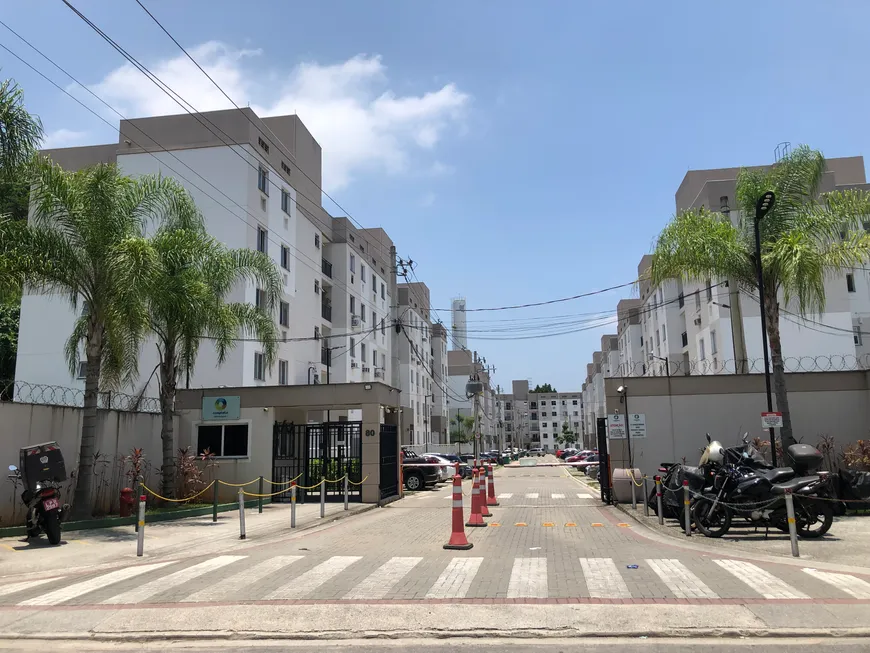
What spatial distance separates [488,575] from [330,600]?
2.33 meters

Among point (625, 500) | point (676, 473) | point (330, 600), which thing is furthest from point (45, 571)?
point (625, 500)

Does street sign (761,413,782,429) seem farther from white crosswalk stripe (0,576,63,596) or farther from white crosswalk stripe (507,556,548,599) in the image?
white crosswalk stripe (0,576,63,596)

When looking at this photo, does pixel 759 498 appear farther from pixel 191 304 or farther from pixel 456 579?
pixel 191 304

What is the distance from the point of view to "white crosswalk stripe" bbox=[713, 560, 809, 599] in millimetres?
7926

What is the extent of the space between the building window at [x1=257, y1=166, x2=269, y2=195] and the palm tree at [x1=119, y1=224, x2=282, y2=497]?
12.9 meters

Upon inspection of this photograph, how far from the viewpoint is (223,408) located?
2236 centimetres

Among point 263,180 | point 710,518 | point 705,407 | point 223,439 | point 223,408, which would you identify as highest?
point 263,180

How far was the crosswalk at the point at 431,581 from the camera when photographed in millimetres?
8195

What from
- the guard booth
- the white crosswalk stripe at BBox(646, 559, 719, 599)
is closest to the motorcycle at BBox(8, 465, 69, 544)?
the guard booth

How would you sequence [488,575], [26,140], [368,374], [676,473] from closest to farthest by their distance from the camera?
[488,575] < [26,140] < [676,473] < [368,374]

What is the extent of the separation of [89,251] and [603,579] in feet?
40.8

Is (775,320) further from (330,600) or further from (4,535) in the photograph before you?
(4,535)

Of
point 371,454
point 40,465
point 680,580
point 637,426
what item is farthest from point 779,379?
point 40,465

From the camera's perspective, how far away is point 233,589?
341 inches
